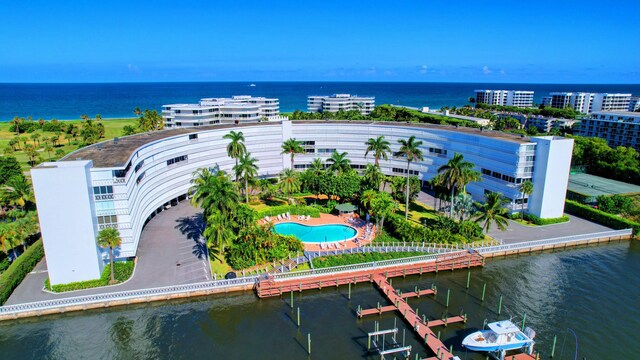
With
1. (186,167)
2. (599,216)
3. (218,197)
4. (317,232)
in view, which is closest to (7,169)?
(186,167)

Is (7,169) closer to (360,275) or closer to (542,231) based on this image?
(360,275)

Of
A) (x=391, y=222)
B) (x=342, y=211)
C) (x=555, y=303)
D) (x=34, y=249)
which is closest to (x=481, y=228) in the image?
(x=391, y=222)

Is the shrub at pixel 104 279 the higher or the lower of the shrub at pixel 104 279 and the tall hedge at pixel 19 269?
the lower

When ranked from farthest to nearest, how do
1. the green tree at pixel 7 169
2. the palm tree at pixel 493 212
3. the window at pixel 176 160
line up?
the green tree at pixel 7 169
the window at pixel 176 160
the palm tree at pixel 493 212

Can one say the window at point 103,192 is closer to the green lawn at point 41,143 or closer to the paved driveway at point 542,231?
the paved driveway at point 542,231

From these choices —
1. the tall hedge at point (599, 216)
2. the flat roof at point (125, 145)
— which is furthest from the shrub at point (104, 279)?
the tall hedge at point (599, 216)

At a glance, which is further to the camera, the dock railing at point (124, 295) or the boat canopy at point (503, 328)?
the dock railing at point (124, 295)

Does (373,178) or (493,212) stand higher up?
(373,178)
